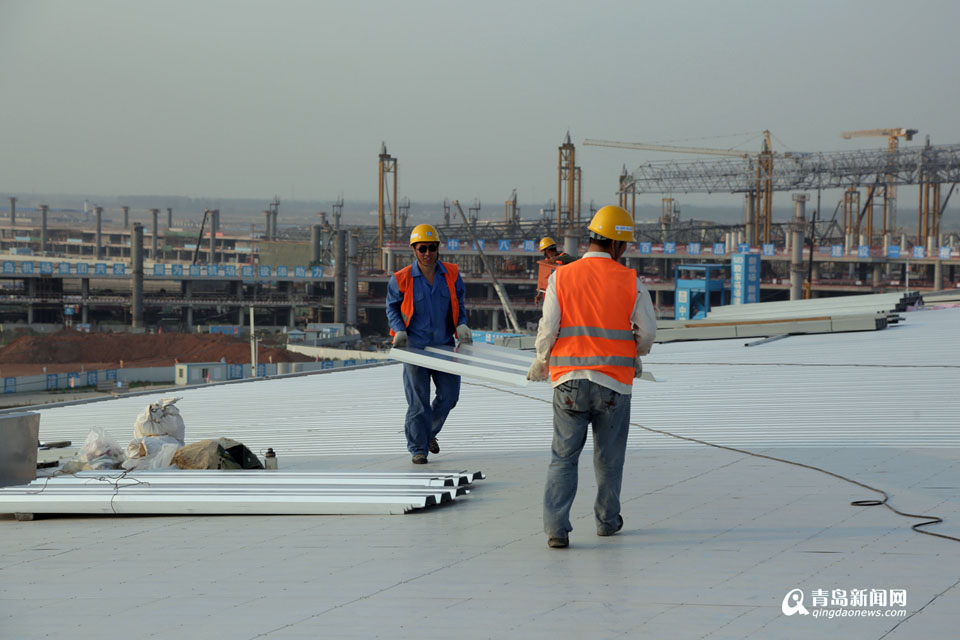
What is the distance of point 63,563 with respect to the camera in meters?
4.48

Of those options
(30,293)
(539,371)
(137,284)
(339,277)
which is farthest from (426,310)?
(30,293)

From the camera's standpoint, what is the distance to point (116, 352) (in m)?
53.2

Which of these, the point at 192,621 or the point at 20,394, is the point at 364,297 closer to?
the point at 20,394

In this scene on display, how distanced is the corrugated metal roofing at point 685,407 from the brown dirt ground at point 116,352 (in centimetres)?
3744

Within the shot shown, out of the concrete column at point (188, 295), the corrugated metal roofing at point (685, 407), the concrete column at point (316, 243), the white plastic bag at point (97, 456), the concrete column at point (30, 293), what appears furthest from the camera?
the concrete column at point (316, 243)

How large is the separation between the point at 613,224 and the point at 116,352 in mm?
52621

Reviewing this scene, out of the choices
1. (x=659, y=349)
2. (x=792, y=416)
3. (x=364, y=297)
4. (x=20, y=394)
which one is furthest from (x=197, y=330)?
(x=792, y=416)

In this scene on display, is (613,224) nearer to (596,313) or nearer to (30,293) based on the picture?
(596,313)

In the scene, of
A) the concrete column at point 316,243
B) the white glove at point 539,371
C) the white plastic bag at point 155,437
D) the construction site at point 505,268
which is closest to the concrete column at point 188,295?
the construction site at point 505,268

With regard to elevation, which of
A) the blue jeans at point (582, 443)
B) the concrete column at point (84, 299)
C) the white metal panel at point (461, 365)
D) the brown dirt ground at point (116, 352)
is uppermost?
the white metal panel at point (461, 365)

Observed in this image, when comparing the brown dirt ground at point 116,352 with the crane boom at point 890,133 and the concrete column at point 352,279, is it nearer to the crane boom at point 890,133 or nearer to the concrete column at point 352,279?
the concrete column at point 352,279

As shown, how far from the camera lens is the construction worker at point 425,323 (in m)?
6.75

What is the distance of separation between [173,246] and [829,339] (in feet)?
397

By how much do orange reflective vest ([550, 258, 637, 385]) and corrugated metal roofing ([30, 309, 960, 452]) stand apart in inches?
111
